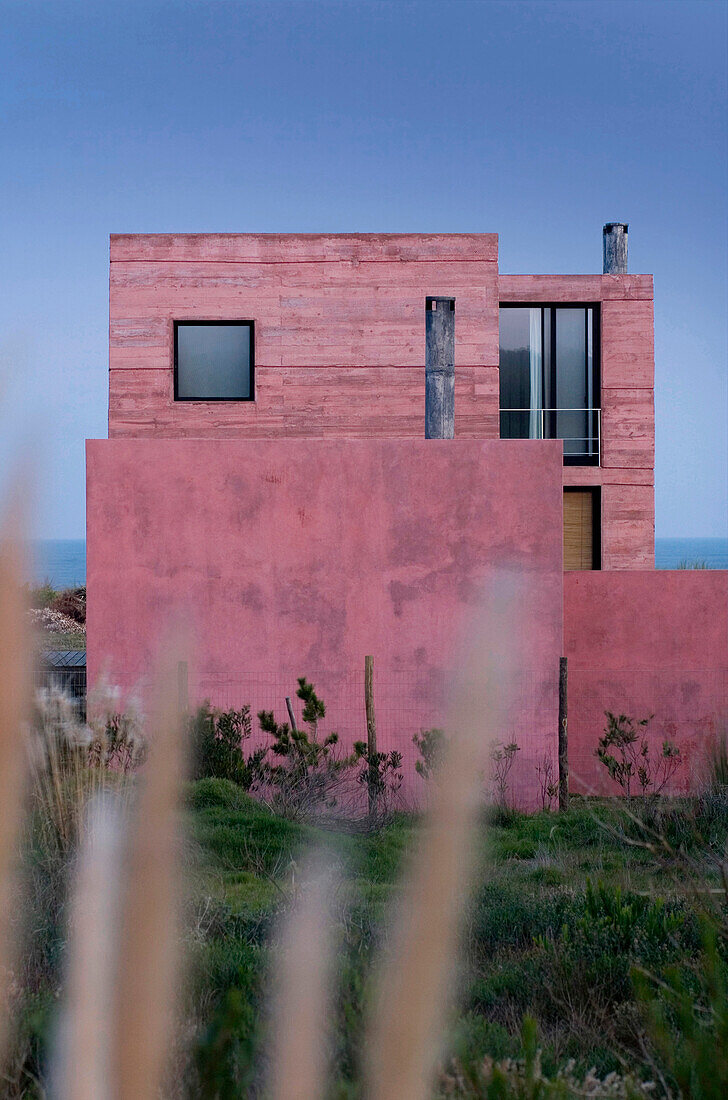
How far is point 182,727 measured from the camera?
0.46 meters

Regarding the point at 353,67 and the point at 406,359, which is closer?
the point at 406,359

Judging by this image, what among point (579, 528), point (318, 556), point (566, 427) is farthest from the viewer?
point (566, 427)

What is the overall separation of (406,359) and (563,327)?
421 cm

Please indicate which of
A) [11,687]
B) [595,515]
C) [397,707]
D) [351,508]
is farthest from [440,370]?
[11,687]

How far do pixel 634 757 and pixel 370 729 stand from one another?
3.30 metres

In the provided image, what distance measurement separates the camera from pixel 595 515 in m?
Answer: 16.4

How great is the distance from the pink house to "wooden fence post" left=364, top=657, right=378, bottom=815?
0.40 meters

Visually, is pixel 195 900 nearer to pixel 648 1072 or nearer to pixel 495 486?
pixel 648 1072

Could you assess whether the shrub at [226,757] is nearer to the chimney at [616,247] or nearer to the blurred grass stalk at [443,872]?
the blurred grass stalk at [443,872]

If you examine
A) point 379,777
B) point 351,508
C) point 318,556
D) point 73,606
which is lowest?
point 379,777

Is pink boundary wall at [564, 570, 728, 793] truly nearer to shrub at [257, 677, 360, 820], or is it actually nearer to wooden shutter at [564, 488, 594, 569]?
shrub at [257, 677, 360, 820]

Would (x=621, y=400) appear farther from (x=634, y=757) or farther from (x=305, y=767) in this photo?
(x=305, y=767)

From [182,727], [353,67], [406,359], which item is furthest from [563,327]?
[182,727]

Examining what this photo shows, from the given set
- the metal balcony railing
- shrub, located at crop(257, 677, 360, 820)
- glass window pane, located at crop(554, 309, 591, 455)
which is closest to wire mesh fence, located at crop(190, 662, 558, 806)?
shrub, located at crop(257, 677, 360, 820)
